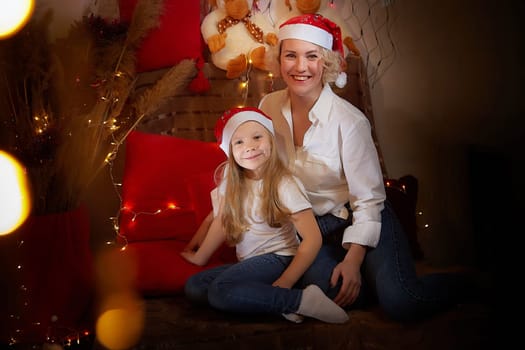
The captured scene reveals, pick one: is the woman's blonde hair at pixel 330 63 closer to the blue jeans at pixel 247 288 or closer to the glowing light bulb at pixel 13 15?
the blue jeans at pixel 247 288

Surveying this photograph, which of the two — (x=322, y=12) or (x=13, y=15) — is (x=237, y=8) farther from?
(x=13, y=15)

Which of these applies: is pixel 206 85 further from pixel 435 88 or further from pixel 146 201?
pixel 435 88

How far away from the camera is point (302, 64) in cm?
107

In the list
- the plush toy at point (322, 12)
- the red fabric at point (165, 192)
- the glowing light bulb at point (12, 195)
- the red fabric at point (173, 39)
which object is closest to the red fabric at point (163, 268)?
the red fabric at point (165, 192)

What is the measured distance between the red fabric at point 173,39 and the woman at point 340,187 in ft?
1.33

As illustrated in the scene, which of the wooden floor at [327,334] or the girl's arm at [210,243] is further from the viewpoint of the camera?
the girl's arm at [210,243]

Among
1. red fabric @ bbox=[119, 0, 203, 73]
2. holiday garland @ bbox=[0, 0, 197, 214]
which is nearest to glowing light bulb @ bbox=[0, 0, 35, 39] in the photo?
holiday garland @ bbox=[0, 0, 197, 214]

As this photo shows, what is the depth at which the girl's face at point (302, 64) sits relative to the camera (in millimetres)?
1076

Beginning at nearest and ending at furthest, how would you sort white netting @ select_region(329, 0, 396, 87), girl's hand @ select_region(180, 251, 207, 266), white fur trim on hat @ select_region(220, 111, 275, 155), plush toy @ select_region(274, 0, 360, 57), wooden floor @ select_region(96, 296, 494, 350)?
wooden floor @ select_region(96, 296, 494, 350) → white fur trim on hat @ select_region(220, 111, 275, 155) → girl's hand @ select_region(180, 251, 207, 266) → white netting @ select_region(329, 0, 396, 87) → plush toy @ select_region(274, 0, 360, 57)

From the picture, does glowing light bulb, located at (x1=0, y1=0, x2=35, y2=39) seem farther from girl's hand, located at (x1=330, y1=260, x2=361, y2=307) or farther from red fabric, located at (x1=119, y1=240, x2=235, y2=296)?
girl's hand, located at (x1=330, y1=260, x2=361, y2=307)

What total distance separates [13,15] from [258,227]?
695 millimetres

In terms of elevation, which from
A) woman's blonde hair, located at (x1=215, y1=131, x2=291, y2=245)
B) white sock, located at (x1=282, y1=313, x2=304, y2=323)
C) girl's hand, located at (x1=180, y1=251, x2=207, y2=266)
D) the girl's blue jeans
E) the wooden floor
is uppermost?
woman's blonde hair, located at (x1=215, y1=131, x2=291, y2=245)

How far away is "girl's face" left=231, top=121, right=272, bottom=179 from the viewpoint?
1028mm

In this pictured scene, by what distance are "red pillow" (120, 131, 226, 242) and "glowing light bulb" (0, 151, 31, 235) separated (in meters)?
0.22
